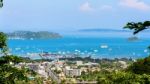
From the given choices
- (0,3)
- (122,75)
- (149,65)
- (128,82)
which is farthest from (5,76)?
(149,65)

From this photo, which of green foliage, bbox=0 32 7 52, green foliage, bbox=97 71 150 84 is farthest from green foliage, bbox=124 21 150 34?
green foliage, bbox=97 71 150 84

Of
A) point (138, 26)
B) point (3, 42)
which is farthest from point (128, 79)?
point (3, 42)

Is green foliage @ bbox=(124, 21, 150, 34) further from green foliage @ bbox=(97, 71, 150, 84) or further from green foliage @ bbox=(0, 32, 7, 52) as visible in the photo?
green foliage @ bbox=(97, 71, 150, 84)

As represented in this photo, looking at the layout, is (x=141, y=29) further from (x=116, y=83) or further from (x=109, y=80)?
(x=109, y=80)

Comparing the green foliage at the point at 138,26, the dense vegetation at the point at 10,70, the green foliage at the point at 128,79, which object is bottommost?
the green foliage at the point at 128,79

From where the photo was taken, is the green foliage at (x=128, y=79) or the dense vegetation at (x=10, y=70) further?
the green foliage at (x=128, y=79)

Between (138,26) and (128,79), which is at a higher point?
(138,26)

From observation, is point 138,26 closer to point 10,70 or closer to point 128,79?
point 10,70

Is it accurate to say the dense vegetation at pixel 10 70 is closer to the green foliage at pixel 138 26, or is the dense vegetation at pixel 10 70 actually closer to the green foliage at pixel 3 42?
the green foliage at pixel 3 42

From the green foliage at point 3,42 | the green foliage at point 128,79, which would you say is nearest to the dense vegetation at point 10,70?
the green foliage at point 3,42

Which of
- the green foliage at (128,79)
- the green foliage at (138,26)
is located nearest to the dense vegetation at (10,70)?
the green foliage at (138,26)

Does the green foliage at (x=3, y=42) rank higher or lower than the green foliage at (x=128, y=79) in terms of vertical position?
higher
